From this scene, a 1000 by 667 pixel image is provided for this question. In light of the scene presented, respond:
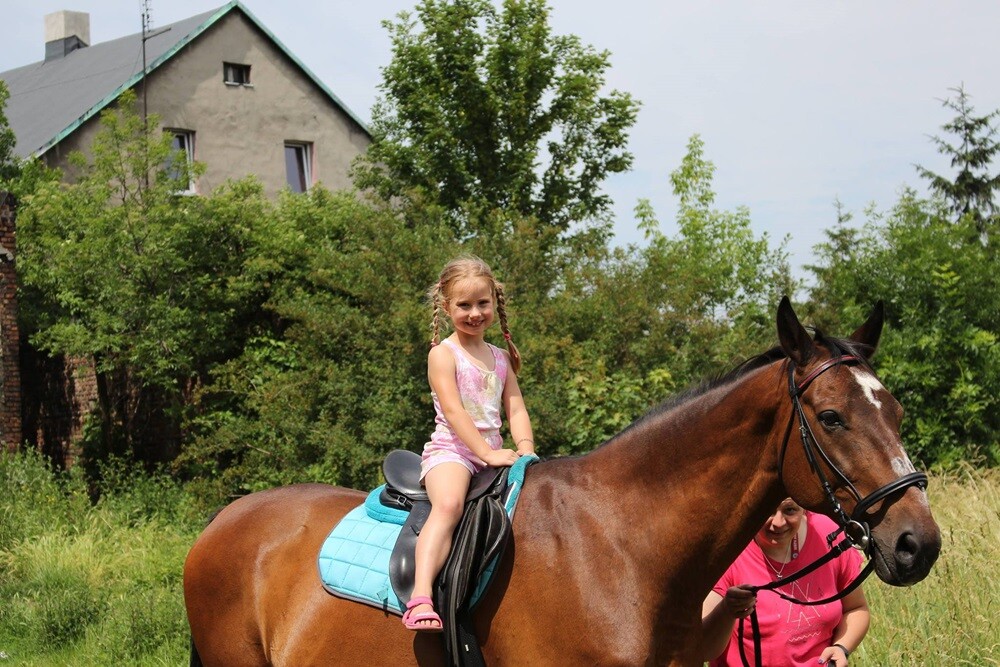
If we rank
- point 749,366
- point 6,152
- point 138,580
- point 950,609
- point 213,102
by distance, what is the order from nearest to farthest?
point 749,366
point 950,609
point 138,580
point 6,152
point 213,102

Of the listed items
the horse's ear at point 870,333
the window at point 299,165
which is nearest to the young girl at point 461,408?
the horse's ear at point 870,333

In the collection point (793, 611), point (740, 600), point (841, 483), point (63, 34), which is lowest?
point (793, 611)

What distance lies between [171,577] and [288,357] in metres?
4.39

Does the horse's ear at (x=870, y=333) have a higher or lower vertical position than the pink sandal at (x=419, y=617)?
higher

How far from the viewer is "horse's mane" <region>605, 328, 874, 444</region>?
3.45 metres

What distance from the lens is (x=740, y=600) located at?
12.7 ft

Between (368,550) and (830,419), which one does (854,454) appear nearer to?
(830,419)

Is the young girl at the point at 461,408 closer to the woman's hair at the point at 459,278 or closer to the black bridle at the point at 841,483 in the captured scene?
the woman's hair at the point at 459,278

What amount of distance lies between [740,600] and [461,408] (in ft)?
4.24

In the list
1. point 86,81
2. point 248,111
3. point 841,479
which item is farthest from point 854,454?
point 86,81

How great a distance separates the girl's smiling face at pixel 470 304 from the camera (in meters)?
4.15

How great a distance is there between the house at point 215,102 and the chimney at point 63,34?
1099mm

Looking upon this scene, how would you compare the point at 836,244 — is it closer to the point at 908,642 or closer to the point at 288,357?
the point at 288,357

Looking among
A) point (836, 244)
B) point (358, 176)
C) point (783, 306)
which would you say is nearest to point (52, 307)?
point (358, 176)
